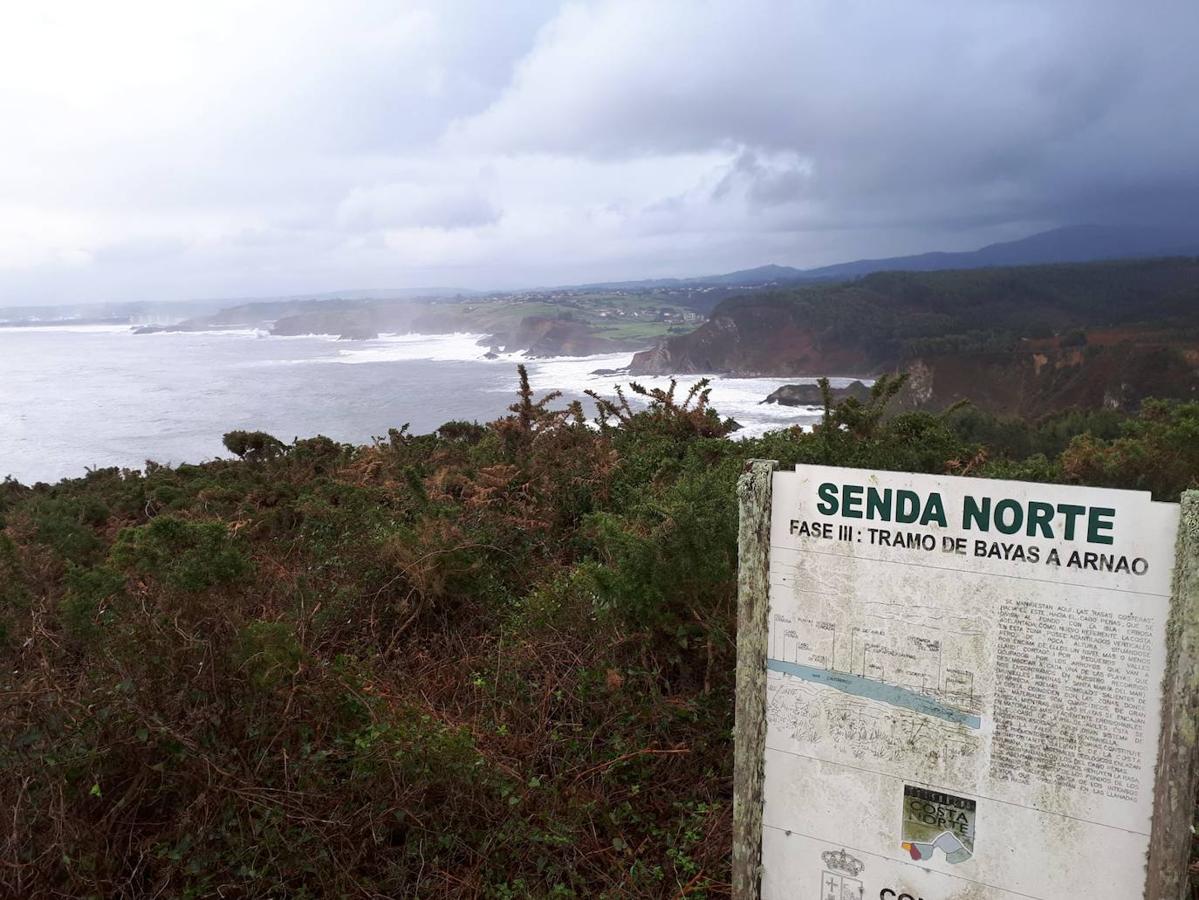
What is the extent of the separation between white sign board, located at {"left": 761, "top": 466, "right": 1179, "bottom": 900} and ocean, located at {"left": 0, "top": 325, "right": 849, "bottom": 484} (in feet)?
40.6

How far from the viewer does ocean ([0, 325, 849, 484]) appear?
3297 cm

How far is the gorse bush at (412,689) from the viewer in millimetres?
3246

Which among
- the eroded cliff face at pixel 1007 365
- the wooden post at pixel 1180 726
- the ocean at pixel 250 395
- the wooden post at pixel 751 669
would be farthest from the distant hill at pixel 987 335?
the wooden post at pixel 751 669

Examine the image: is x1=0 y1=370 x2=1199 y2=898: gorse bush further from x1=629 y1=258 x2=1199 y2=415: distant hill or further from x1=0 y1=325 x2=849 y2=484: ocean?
x1=629 y1=258 x2=1199 y2=415: distant hill

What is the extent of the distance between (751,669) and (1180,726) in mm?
1166

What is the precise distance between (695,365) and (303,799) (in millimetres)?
59535

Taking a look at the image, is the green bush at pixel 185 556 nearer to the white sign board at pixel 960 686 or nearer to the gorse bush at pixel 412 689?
the gorse bush at pixel 412 689

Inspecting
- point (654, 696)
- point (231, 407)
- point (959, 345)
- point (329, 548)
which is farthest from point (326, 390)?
point (654, 696)

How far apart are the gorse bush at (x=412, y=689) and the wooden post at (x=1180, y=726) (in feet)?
5.98

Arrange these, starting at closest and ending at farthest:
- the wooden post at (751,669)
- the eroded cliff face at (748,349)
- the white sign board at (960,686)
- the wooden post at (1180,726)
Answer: the wooden post at (1180,726) → the white sign board at (960,686) → the wooden post at (751,669) → the eroded cliff face at (748,349)

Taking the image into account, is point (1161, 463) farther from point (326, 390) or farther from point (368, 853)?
point (326, 390)

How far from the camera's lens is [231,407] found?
144 feet

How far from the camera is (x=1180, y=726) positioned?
6.89ft

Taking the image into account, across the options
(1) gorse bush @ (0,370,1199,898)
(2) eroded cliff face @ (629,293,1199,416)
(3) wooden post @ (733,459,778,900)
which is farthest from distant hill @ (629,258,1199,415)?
(3) wooden post @ (733,459,778,900)
